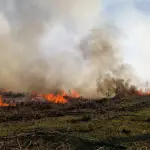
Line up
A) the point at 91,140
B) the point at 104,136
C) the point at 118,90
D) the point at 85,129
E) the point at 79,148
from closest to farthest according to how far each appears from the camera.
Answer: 1. the point at 79,148
2. the point at 91,140
3. the point at 104,136
4. the point at 85,129
5. the point at 118,90

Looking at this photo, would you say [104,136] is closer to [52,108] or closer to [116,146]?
[116,146]

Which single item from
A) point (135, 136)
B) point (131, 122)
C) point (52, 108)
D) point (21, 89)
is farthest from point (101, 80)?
point (135, 136)

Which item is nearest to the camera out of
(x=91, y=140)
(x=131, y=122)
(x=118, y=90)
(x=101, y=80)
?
(x=91, y=140)

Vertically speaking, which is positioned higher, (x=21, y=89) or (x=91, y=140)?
(x=21, y=89)

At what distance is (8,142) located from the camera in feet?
87.7

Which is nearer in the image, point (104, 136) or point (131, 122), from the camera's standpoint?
point (104, 136)

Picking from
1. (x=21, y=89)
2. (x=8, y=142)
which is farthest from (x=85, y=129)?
(x=21, y=89)

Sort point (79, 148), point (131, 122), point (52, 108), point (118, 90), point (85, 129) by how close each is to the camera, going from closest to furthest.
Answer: point (79, 148)
point (85, 129)
point (131, 122)
point (52, 108)
point (118, 90)

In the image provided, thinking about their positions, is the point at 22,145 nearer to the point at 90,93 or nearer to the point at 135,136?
the point at 135,136

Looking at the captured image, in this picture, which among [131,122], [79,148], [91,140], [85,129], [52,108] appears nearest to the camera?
[79,148]

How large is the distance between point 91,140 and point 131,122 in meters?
11.1

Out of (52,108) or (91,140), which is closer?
(91,140)

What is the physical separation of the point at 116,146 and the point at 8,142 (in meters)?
7.87

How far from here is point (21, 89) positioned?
97438mm
